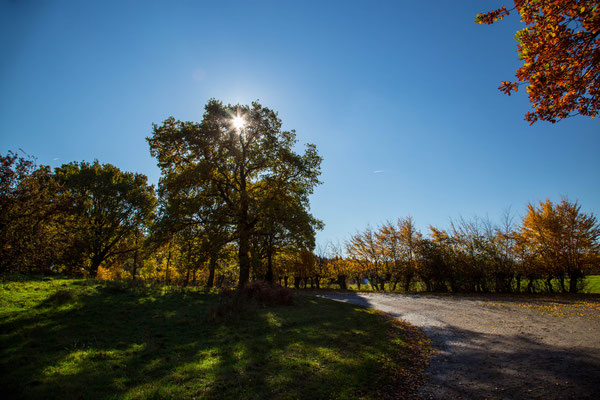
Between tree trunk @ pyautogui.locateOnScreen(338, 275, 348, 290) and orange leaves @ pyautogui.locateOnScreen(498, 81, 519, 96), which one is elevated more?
orange leaves @ pyautogui.locateOnScreen(498, 81, 519, 96)

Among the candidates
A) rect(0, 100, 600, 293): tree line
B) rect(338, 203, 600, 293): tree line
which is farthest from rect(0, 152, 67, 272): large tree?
rect(338, 203, 600, 293): tree line

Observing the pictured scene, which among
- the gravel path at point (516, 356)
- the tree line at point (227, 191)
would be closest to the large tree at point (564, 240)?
the gravel path at point (516, 356)

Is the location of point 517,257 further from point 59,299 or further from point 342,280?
point 59,299

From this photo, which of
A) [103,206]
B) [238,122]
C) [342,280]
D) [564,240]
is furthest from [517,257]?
[103,206]

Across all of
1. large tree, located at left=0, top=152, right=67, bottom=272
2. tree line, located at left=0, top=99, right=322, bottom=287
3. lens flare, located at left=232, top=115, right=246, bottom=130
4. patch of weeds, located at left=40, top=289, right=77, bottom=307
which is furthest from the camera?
lens flare, located at left=232, top=115, right=246, bottom=130

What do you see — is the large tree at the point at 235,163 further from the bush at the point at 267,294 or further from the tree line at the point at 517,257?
the tree line at the point at 517,257

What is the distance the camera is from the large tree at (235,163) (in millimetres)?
20359

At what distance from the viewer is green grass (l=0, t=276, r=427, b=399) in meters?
5.31

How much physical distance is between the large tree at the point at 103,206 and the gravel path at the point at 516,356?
30577 mm

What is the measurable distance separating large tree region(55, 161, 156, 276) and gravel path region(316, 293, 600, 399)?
30577 millimetres

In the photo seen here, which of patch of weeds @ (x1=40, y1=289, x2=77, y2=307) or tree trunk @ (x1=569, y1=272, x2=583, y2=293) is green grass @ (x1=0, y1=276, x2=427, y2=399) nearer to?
patch of weeds @ (x1=40, y1=289, x2=77, y2=307)

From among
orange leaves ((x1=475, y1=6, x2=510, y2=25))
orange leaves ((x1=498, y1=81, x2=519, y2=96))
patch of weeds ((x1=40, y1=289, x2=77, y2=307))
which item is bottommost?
patch of weeds ((x1=40, y1=289, x2=77, y2=307))

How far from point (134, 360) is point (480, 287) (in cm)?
3407

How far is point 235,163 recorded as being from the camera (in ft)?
72.7
